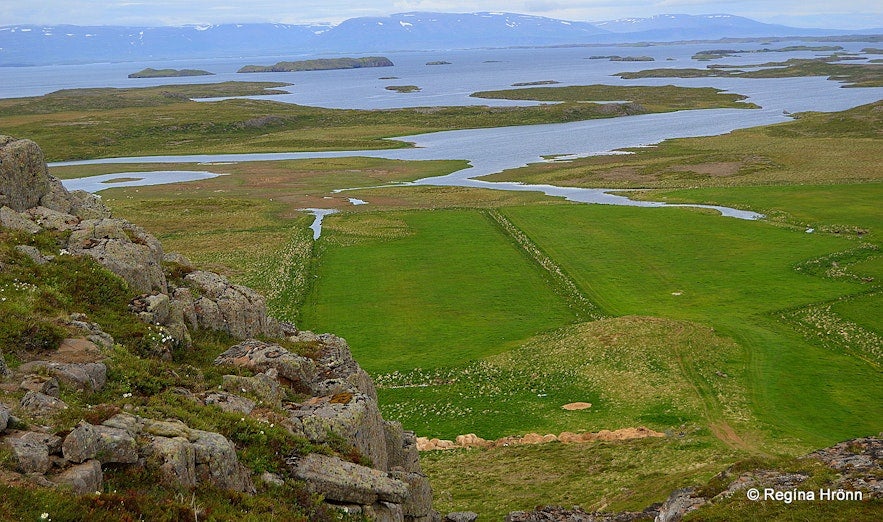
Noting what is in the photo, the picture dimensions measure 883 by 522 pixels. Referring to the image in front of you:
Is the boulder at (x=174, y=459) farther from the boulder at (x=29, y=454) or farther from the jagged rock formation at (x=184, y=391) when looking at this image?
the boulder at (x=29, y=454)

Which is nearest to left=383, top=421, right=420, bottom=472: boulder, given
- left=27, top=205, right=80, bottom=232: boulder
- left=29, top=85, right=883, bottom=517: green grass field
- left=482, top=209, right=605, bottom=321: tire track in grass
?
left=29, top=85, right=883, bottom=517: green grass field

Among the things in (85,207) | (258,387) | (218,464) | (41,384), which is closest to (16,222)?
(85,207)

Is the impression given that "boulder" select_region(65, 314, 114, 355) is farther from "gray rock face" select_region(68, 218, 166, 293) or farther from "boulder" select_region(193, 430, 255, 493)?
"boulder" select_region(193, 430, 255, 493)

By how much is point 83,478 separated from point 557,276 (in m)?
56.7

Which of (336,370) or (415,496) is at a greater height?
(336,370)

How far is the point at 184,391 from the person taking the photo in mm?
21688

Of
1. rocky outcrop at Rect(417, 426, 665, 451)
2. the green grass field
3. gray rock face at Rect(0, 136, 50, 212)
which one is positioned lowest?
rocky outcrop at Rect(417, 426, 665, 451)

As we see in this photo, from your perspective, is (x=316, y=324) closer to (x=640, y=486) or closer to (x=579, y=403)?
(x=579, y=403)

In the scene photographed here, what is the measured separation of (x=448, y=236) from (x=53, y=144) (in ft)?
400

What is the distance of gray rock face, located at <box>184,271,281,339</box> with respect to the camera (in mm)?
28812

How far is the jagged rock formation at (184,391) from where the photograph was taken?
16641mm

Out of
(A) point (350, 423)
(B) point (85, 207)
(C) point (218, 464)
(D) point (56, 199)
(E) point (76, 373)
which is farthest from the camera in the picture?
(B) point (85, 207)

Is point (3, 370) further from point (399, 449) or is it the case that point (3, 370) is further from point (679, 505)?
point (679, 505)

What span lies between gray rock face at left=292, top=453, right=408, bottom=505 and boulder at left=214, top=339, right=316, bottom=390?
577cm
